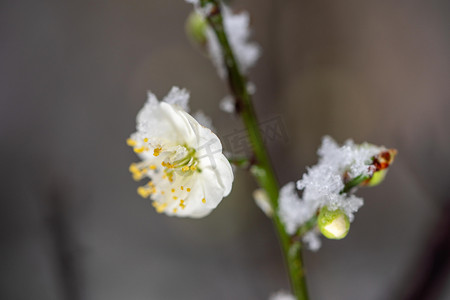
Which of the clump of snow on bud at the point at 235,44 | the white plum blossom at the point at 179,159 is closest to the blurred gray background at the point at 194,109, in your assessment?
the clump of snow on bud at the point at 235,44

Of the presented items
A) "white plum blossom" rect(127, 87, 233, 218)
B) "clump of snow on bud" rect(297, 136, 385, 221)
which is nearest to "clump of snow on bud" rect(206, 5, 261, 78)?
"white plum blossom" rect(127, 87, 233, 218)

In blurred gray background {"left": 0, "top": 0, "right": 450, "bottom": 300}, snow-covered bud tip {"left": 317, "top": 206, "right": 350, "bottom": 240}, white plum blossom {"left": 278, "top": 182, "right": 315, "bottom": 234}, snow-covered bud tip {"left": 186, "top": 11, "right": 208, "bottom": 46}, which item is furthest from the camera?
blurred gray background {"left": 0, "top": 0, "right": 450, "bottom": 300}

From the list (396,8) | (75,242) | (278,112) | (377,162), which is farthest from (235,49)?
(75,242)

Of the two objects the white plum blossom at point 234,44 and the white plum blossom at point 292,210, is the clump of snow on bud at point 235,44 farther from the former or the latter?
the white plum blossom at point 292,210

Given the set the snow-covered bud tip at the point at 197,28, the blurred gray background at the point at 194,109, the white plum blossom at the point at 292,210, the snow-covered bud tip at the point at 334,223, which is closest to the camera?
the snow-covered bud tip at the point at 334,223

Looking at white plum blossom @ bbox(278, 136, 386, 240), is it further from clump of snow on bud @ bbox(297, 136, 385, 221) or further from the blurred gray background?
the blurred gray background

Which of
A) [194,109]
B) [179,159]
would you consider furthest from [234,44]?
[194,109]

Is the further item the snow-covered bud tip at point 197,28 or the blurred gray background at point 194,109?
the blurred gray background at point 194,109
